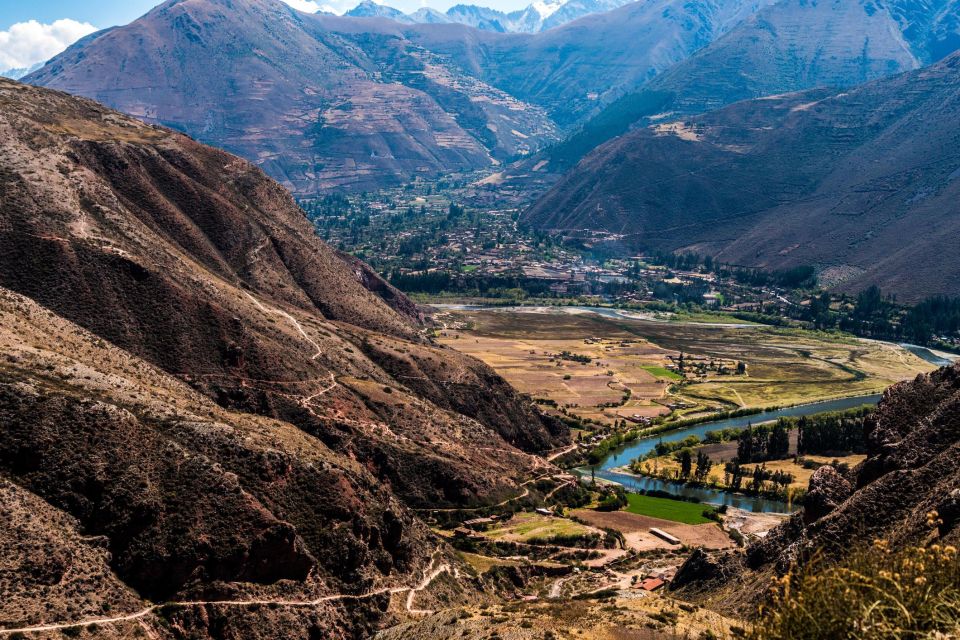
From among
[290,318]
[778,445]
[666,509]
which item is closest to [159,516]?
[290,318]

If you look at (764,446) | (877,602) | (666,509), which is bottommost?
(666,509)

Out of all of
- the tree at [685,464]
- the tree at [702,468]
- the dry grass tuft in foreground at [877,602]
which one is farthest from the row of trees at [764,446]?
the dry grass tuft in foreground at [877,602]

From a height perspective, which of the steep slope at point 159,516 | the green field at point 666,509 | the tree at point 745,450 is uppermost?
the steep slope at point 159,516

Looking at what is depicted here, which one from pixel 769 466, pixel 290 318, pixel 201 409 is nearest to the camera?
pixel 201 409

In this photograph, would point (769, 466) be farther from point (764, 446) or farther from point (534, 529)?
point (534, 529)

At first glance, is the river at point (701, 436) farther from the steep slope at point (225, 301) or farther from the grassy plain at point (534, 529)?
the grassy plain at point (534, 529)

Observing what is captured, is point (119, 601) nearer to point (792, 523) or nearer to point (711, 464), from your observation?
point (792, 523)
